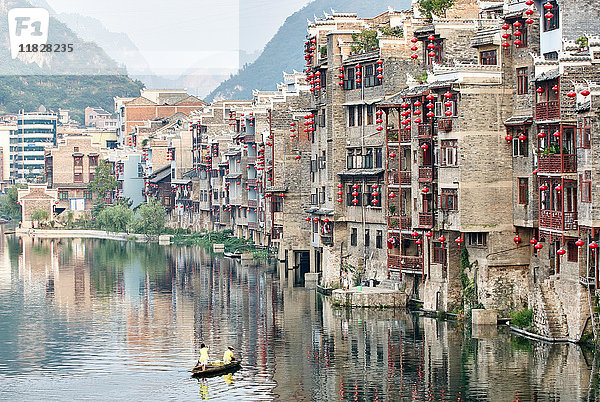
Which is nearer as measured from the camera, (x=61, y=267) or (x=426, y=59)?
(x=426, y=59)

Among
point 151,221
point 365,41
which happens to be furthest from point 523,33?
point 151,221

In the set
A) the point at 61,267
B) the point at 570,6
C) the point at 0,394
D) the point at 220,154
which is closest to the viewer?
the point at 0,394

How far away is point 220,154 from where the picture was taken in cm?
13988

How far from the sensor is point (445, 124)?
65562 mm

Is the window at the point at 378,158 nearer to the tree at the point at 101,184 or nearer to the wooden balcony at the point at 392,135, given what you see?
the wooden balcony at the point at 392,135

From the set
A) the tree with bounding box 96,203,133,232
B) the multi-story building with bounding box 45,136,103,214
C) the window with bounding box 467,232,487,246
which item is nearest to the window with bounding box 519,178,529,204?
the window with bounding box 467,232,487,246

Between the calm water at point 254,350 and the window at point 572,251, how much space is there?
3.82m

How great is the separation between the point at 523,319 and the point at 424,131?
1236 cm

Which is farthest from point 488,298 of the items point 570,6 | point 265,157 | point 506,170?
point 265,157

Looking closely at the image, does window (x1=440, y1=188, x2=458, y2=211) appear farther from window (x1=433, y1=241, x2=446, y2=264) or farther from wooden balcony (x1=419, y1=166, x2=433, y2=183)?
window (x1=433, y1=241, x2=446, y2=264)

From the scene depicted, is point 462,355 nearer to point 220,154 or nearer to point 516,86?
point 516,86

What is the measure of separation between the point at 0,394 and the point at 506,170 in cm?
2688

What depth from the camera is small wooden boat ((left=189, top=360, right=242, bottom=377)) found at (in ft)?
178

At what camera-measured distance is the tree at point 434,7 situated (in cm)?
7612
